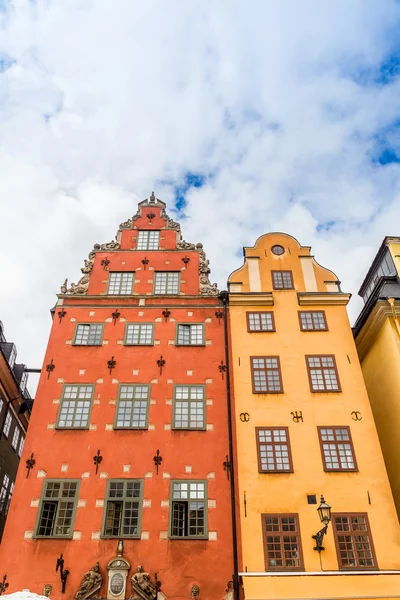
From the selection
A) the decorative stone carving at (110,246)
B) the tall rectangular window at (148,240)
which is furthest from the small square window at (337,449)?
the decorative stone carving at (110,246)

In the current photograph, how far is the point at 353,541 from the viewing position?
15031 millimetres

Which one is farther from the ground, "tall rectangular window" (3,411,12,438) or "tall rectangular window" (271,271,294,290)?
"tall rectangular window" (271,271,294,290)

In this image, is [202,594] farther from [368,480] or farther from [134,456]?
[368,480]

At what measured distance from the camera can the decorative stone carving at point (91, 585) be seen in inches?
557

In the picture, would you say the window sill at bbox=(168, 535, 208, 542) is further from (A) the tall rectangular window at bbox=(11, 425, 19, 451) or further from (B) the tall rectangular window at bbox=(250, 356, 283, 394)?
(A) the tall rectangular window at bbox=(11, 425, 19, 451)

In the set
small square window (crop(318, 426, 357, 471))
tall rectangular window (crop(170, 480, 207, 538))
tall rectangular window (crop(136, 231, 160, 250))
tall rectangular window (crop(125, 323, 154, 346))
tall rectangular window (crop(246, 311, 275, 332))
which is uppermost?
tall rectangular window (crop(136, 231, 160, 250))

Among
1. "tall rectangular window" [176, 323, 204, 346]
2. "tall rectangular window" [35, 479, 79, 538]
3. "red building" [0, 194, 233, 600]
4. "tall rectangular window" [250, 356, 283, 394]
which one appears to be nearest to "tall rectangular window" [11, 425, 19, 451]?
"red building" [0, 194, 233, 600]

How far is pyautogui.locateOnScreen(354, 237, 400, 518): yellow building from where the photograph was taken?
60.0ft

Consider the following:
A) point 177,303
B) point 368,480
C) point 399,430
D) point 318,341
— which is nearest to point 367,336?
point 318,341

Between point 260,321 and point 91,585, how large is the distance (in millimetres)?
11074

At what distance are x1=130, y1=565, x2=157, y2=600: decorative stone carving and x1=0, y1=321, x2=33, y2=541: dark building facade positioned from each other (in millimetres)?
11269

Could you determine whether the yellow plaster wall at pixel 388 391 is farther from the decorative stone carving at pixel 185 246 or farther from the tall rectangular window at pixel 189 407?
the decorative stone carving at pixel 185 246

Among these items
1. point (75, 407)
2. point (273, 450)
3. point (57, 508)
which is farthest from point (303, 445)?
point (57, 508)

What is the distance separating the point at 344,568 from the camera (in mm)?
14523
